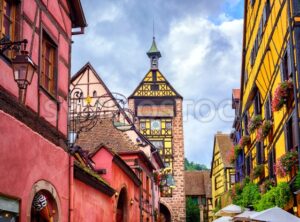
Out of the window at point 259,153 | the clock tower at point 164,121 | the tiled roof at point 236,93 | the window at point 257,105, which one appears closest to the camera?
the window at point 259,153

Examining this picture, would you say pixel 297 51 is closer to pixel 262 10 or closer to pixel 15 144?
pixel 262 10

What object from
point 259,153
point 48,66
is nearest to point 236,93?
point 259,153

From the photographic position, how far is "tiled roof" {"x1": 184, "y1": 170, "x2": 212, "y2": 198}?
5383 cm

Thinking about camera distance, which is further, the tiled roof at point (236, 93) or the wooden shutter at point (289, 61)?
the tiled roof at point (236, 93)

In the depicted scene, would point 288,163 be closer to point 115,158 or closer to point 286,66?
point 286,66

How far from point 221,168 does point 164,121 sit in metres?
7.14

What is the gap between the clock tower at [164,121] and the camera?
151ft

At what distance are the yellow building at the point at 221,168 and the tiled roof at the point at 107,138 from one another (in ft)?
56.5

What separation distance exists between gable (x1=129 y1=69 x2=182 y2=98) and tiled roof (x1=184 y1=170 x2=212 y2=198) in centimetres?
1142

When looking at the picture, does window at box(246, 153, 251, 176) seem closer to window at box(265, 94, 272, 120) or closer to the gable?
window at box(265, 94, 272, 120)

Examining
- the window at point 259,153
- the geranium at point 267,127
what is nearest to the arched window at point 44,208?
the geranium at point 267,127

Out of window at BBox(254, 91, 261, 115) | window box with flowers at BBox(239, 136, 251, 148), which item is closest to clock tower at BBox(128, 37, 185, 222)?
window box with flowers at BBox(239, 136, 251, 148)

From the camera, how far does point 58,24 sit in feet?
37.7

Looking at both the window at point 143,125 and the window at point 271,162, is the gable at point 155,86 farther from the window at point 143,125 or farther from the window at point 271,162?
the window at point 271,162
